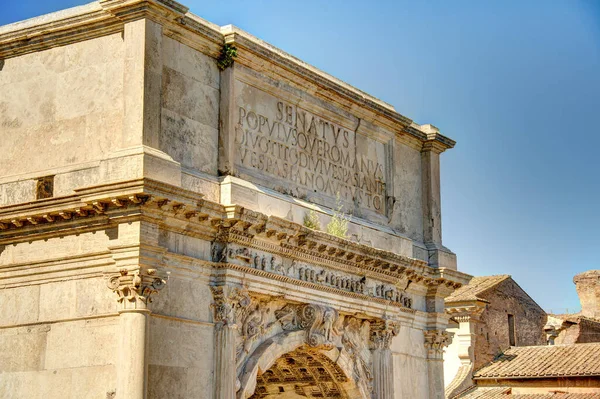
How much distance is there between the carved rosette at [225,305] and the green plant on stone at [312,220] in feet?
6.77

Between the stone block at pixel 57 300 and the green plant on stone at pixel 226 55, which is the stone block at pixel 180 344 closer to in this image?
the stone block at pixel 57 300

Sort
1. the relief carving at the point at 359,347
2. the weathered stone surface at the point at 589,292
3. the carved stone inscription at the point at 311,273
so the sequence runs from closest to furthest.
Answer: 1. the carved stone inscription at the point at 311,273
2. the relief carving at the point at 359,347
3. the weathered stone surface at the point at 589,292

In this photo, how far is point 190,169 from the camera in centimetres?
1540

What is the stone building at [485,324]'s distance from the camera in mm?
31125

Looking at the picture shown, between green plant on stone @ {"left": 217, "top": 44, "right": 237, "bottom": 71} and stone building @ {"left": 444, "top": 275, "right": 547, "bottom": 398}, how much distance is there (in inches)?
599

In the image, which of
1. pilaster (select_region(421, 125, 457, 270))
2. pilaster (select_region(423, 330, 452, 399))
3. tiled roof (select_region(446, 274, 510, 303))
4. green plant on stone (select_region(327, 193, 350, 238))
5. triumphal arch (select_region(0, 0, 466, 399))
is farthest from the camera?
tiled roof (select_region(446, 274, 510, 303))

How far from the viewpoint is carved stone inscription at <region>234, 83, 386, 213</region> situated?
1680 cm

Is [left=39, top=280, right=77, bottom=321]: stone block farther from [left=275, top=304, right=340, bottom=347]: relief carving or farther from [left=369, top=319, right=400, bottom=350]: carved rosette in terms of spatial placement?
[left=369, top=319, right=400, bottom=350]: carved rosette

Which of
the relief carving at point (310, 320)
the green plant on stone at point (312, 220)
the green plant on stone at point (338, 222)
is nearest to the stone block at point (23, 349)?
the relief carving at point (310, 320)

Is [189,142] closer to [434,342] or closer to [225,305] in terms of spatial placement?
[225,305]

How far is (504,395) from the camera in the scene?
1105 inches

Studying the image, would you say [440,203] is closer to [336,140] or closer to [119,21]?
[336,140]

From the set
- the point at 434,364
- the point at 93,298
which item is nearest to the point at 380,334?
the point at 434,364

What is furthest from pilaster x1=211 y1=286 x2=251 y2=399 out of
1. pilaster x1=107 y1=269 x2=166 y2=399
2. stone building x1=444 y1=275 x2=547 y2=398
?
stone building x1=444 y1=275 x2=547 y2=398
